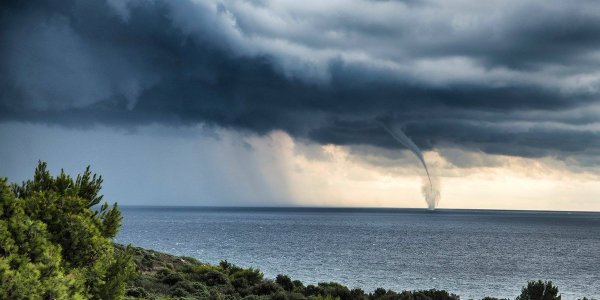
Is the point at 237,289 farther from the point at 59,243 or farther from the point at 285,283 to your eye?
the point at 59,243

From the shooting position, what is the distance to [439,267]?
3329 inches

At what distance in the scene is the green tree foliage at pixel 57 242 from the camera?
1384 centimetres

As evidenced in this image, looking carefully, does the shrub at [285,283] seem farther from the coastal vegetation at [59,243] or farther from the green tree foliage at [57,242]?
the green tree foliage at [57,242]

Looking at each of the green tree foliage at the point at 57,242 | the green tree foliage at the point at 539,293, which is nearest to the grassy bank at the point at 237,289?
the green tree foliage at the point at 539,293

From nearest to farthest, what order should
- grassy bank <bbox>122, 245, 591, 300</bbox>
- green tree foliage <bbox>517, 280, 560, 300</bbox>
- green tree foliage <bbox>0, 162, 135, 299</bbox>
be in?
1. green tree foliage <bbox>0, 162, 135, 299</bbox>
2. green tree foliage <bbox>517, 280, 560, 300</bbox>
3. grassy bank <bbox>122, 245, 591, 300</bbox>

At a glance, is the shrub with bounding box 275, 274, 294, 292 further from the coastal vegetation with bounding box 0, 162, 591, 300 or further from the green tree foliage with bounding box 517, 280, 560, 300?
the green tree foliage with bounding box 517, 280, 560, 300

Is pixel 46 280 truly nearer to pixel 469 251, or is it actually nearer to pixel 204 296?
pixel 204 296

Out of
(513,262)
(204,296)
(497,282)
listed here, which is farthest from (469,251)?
(204,296)

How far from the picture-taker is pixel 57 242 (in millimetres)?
17109

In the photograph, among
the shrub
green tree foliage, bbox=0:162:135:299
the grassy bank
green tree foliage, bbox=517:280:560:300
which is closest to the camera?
green tree foliage, bbox=0:162:135:299

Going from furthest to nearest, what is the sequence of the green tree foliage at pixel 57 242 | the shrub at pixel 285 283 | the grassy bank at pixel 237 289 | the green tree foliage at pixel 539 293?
the shrub at pixel 285 283 < the grassy bank at pixel 237 289 < the green tree foliage at pixel 539 293 < the green tree foliage at pixel 57 242

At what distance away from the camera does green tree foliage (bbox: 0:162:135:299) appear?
45.4 feet

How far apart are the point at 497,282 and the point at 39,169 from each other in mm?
64928

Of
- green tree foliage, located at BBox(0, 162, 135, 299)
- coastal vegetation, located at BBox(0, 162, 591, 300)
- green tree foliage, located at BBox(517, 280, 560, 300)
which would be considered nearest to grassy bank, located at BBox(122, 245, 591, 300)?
green tree foliage, located at BBox(517, 280, 560, 300)
